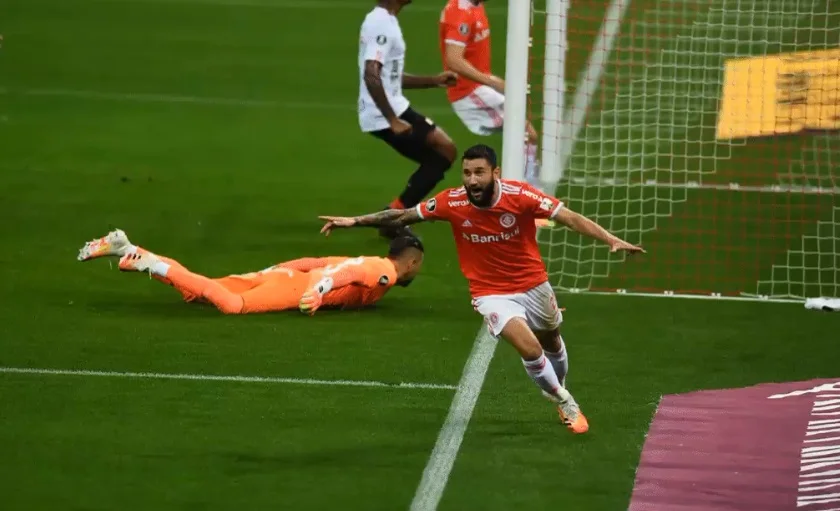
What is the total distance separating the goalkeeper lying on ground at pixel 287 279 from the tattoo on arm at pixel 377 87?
6.42ft

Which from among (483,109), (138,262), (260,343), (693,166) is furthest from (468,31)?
(260,343)

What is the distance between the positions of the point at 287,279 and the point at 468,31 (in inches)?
147

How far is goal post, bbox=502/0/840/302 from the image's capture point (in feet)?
44.5

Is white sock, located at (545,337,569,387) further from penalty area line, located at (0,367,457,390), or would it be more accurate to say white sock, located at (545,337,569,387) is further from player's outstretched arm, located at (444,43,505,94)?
player's outstretched arm, located at (444,43,505,94)

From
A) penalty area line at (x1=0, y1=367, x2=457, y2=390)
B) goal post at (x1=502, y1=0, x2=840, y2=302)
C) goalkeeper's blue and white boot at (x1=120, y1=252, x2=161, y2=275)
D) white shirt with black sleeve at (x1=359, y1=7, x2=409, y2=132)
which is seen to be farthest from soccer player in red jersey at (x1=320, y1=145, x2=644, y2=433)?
white shirt with black sleeve at (x1=359, y1=7, x2=409, y2=132)

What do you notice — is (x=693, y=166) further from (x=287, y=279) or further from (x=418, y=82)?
(x=287, y=279)

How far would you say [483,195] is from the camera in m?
9.59

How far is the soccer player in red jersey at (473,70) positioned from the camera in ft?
49.2

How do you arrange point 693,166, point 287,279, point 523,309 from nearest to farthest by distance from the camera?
point 523,309, point 287,279, point 693,166

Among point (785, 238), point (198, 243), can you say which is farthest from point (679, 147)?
point (198, 243)

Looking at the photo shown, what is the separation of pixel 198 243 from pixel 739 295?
4.48 metres

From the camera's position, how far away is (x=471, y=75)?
14945 mm

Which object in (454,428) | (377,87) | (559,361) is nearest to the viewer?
(454,428)

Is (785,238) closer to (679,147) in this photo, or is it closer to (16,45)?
(679,147)
